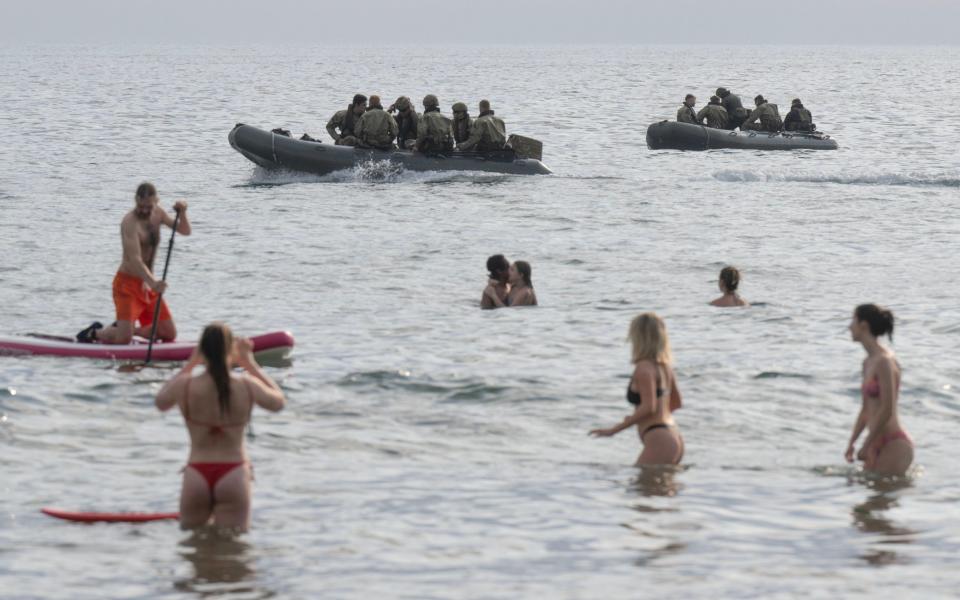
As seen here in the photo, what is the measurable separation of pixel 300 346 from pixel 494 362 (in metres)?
2.25

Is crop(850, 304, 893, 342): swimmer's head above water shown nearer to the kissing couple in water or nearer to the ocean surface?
the ocean surface

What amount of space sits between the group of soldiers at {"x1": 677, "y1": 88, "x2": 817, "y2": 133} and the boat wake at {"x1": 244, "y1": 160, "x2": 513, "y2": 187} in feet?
33.4

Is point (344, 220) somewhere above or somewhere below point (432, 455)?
above

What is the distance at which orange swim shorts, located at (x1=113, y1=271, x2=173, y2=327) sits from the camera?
13797 millimetres

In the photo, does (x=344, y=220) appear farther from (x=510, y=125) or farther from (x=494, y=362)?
(x=510, y=125)

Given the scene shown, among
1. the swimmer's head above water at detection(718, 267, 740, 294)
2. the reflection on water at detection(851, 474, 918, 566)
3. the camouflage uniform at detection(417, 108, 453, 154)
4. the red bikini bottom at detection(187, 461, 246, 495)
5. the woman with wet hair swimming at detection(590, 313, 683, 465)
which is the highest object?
the camouflage uniform at detection(417, 108, 453, 154)

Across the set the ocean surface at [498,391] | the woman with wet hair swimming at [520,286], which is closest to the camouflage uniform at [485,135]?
the ocean surface at [498,391]

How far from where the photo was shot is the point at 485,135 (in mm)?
30719

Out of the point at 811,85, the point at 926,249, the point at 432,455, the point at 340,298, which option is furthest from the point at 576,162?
the point at 811,85

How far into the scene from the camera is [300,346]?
1582 cm

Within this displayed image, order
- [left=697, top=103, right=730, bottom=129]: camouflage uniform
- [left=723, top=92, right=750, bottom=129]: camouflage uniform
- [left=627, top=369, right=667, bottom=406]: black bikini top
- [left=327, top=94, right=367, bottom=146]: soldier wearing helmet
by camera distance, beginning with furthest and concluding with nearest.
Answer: [left=723, top=92, right=750, bottom=129]: camouflage uniform
[left=697, top=103, right=730, bottom=129]: camouflage uniform
[left=327, top=94, right=367, bottom=146]: soldier wearing helmet
[left=627, top=369, right=667, bottom=406]: black bikini top

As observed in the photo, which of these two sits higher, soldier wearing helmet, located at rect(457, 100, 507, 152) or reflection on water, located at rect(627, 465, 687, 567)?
soldier wearing helmet, located at rect(457, 100, 507, 152)

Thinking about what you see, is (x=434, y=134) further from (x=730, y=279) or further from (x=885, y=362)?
(x=885, y=362)

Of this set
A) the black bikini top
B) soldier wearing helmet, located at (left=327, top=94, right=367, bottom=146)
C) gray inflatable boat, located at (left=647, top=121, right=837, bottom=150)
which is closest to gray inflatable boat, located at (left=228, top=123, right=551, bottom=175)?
soldier wearing helmet, located at (left=327, top=94, right=367, bottom=146)
